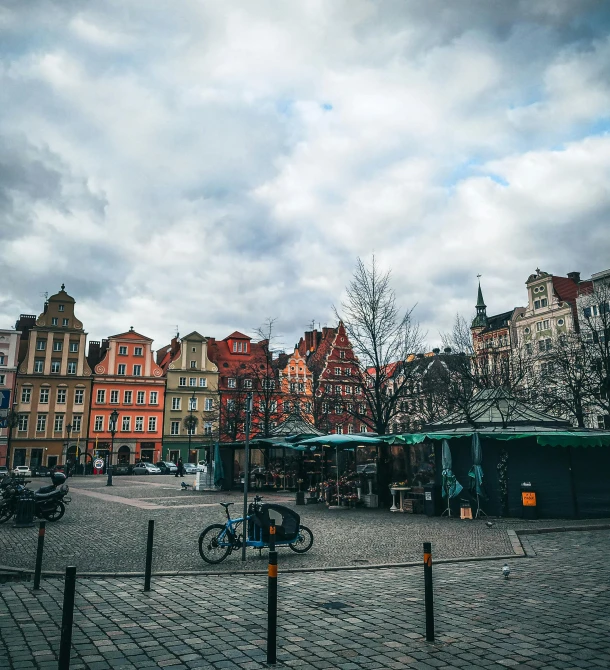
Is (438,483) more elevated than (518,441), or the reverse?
(518,441)

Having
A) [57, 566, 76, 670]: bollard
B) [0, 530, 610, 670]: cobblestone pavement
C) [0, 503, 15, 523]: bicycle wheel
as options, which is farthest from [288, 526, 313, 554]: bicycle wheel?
[0, 503, 15, 523]: bicycle wheel

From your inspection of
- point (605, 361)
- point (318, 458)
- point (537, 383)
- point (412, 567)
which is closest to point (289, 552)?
point (412, 567)

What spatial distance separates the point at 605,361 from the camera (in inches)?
1324

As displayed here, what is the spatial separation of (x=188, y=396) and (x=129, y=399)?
7.00 metres

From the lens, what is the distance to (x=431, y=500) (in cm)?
2002

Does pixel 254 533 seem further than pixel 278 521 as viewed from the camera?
No

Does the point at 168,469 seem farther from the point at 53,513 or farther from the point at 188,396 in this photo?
the point at 53,513

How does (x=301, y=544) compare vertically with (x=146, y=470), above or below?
below

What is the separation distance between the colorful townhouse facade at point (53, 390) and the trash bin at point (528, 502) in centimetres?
5241

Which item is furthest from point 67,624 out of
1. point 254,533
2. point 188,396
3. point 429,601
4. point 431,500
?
point 188,396

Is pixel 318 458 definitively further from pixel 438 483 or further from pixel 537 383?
pixel 537 383

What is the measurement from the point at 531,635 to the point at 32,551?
987cm

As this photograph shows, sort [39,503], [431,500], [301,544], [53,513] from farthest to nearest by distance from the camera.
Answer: [431,500] < [53,513] < [39,503] < [301,544]

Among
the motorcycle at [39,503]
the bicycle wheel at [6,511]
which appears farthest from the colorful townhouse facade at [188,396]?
the bicycle wheel at [6,511]
